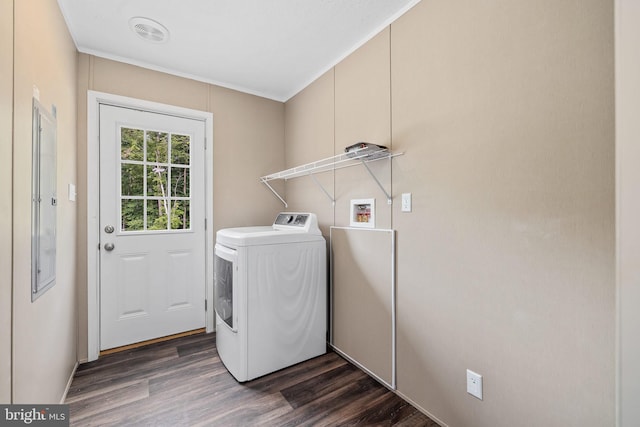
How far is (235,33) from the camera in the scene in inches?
78.2

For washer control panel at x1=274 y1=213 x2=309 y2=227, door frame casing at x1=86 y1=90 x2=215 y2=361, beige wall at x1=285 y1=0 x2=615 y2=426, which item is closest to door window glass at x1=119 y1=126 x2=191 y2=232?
door frame casing at x1=86 y1=90 x2=215 y2=361

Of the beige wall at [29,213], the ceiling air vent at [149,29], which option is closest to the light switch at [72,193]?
the beige wall at [29,213]

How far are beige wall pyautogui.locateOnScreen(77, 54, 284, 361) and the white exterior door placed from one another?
0.43ft

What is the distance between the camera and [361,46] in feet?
6.81

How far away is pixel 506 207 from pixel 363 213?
95 cm

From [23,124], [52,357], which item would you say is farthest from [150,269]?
[23,124]

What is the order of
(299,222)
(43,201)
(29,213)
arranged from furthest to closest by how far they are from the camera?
1. (299,222)
2. (43,201)
3. (29,213)

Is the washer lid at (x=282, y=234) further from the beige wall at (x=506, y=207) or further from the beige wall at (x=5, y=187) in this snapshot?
the beige wall at (x=5, y=187)

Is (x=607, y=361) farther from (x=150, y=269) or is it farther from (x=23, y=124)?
(x=150, y=269)

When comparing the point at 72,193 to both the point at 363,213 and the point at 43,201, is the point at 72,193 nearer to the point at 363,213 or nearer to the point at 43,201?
the point at 43,201

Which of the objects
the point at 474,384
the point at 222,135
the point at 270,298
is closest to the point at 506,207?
Result: the point at 474,384

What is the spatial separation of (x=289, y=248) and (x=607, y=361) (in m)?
1.67

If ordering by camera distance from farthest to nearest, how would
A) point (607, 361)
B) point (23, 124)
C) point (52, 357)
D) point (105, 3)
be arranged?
point (105, 3), point (52, 357), point (23, 124), point (607, 361)

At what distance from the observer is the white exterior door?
2.30m
